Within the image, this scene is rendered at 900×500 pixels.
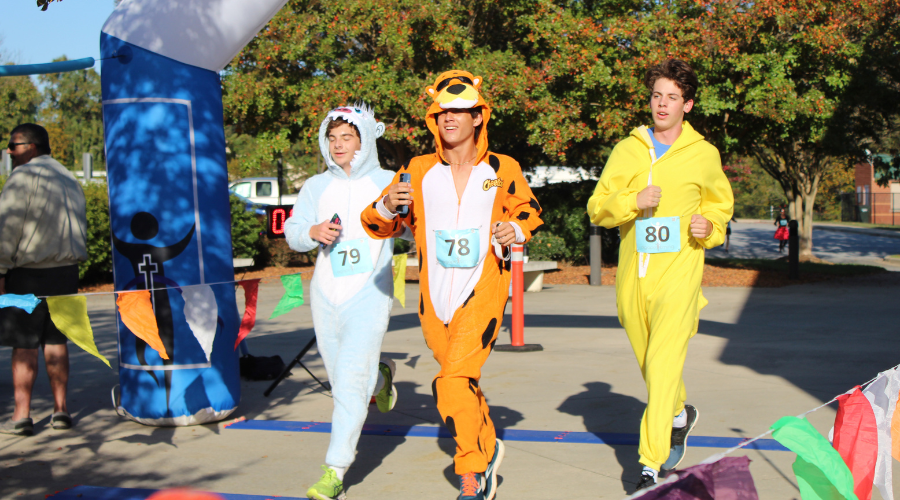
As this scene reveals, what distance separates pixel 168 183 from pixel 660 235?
314cm

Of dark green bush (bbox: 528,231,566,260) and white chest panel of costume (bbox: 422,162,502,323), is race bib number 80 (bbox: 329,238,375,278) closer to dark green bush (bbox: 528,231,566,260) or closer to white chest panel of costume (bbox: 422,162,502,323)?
white chest panel of costume (bbox: 422,162,502,323)

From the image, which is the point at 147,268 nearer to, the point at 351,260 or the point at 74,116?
the point at 351,260

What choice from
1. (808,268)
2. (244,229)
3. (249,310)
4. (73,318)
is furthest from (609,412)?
(808,268)

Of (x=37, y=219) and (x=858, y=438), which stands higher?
(x=37, y=219)

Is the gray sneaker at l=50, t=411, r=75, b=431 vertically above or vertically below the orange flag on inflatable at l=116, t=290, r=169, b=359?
below

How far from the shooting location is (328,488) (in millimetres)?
3701

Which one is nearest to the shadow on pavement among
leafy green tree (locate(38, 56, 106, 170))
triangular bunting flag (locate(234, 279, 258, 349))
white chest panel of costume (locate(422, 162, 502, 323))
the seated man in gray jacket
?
white chest panel of costume (locate(422, 162, 502, 323))

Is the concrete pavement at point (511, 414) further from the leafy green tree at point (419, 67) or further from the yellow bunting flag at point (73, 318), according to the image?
the leafy green tree at point (419, 67)

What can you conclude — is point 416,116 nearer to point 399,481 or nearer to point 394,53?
point 394,53

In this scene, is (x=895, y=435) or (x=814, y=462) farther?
(x=895, y=435)

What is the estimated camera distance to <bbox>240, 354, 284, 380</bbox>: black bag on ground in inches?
272

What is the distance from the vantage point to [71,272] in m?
5.44

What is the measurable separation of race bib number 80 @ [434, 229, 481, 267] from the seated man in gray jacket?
3053 mm

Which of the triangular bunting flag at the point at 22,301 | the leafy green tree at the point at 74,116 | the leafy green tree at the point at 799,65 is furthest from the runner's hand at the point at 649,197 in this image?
the leafy green tree at the point at 74,116
